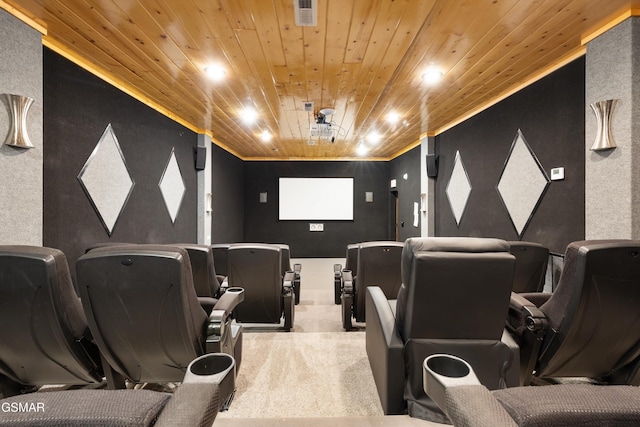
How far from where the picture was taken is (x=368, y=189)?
908cm

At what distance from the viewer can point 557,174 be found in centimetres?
310

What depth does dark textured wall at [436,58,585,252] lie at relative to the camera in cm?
290

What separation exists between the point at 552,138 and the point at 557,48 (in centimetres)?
84

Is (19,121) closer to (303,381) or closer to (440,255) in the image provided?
(303,381)

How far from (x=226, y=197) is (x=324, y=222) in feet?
9.60

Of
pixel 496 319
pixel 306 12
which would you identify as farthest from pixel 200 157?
pixel 496 319

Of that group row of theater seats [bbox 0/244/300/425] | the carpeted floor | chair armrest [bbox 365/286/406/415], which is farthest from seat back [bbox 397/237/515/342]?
row of theater seats [bbox 0/244/300/425]

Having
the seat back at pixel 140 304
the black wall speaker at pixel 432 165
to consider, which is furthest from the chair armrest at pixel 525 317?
the black wall speaker at pixel 432 165

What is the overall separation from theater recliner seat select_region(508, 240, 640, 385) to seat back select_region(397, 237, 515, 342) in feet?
1.00

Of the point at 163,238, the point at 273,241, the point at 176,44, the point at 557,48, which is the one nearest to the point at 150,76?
the point at 176,44

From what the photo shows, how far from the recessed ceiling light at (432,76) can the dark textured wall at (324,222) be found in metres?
5.54

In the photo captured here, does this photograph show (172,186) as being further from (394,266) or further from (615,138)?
(615,138)

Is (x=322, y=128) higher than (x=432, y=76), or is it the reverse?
(x=432, y=76)

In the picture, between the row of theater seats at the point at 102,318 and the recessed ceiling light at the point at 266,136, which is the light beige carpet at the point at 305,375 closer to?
the row of theater seats at the point at 102,318
